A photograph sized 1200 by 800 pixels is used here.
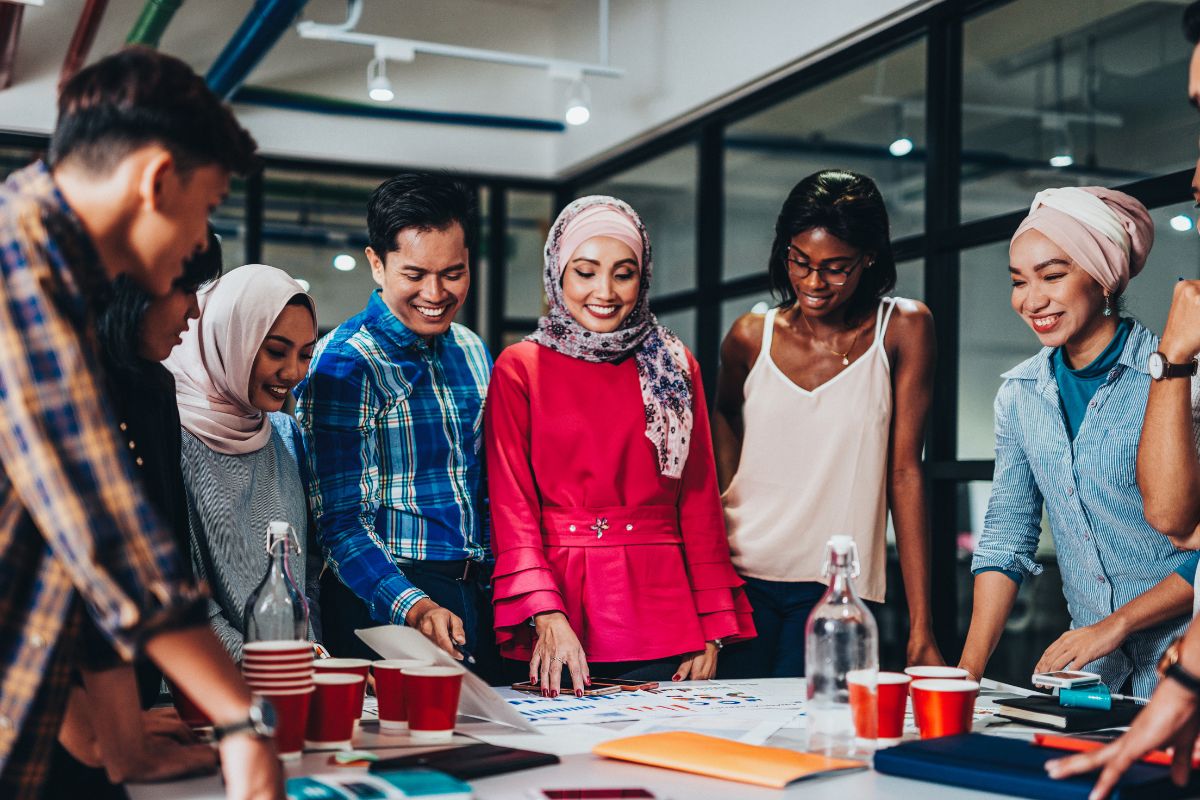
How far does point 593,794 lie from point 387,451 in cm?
106

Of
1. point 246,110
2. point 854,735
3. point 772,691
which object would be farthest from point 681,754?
point 246,110

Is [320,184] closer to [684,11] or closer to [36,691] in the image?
[684,11]

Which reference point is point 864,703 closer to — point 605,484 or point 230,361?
point 605,484

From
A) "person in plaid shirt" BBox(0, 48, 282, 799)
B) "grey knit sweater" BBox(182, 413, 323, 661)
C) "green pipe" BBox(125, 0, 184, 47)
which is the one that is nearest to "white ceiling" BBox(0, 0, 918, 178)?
"green pipe" BBox(125, 0, 184, 47)

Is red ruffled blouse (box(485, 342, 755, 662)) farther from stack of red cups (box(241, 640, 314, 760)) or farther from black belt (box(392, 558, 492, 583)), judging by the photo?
stack of red cups (box(241, 640, 314, 760))

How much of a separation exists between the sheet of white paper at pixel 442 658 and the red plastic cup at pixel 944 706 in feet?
1.56

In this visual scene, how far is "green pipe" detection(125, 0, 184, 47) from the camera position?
4.22 m

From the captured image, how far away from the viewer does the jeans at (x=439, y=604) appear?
6.75 feet

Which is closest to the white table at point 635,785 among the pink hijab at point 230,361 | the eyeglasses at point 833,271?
the pink hijab at point 230,361

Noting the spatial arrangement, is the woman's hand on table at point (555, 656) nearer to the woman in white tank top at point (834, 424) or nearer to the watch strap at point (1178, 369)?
the woman in white tank top at point (834, 424)

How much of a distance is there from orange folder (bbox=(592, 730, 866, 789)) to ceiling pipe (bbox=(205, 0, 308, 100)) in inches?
129

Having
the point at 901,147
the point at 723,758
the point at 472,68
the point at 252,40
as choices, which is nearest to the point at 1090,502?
the point at 723,758

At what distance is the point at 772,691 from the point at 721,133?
11.0ft

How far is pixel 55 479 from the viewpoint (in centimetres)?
98
